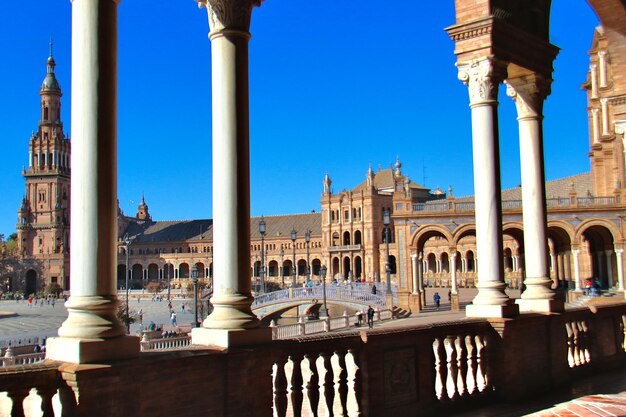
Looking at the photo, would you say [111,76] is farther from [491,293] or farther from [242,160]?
[491,293]

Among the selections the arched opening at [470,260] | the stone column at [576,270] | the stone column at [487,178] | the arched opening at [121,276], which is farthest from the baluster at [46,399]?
the arched opening at [121,276]

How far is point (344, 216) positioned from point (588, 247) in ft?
165

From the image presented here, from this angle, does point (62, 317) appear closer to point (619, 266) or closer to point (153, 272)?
point (619, 266)

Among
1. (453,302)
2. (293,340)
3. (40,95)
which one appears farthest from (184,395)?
(40,95)

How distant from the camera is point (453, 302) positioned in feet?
115

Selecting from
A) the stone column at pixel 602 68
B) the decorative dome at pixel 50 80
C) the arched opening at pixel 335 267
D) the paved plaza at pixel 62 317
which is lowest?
the paved plaza at pixel 62 317

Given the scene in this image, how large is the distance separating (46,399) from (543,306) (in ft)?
20.2

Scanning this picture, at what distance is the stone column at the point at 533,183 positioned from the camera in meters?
8.81

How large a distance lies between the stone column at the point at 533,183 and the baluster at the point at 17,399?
6330 mm

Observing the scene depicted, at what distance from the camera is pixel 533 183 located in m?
8.96

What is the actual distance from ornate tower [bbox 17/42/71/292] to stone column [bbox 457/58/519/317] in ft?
354

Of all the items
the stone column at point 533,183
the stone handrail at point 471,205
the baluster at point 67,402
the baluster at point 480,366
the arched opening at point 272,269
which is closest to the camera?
the baluster at point 67,402

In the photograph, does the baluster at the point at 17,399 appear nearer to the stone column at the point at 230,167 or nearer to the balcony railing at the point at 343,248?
the stone column at the point at 230,167

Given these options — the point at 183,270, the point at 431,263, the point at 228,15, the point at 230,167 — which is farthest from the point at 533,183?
the point at 183,270
